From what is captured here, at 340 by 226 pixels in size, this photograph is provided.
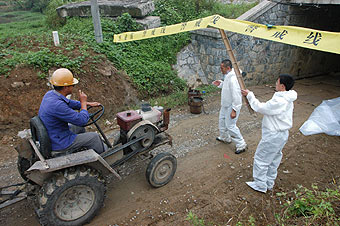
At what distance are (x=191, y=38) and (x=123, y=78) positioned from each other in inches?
165

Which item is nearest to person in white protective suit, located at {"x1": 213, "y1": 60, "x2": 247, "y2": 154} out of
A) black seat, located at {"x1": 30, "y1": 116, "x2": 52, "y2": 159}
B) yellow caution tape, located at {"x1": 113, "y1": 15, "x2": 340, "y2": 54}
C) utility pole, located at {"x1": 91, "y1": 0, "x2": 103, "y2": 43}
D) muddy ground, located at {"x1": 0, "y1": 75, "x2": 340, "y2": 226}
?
muddy ground, located at {"x1": 0, "y1": 75, "x2": 340, "y2": 226}

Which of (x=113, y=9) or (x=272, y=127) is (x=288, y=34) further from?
(x=113, y=9)

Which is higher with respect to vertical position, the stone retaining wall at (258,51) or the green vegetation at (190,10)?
the green vegetation at (190,10)

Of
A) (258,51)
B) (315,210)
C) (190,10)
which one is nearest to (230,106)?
(315,210)

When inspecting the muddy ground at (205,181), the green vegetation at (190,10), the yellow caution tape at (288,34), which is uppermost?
the green vegetation at (190,10)

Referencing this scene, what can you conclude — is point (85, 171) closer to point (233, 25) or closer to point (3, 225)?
point (3, 225)

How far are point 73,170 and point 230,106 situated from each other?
3446 millimetres

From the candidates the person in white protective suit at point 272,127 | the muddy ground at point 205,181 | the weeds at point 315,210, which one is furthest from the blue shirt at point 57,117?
the weeds at point 315,210

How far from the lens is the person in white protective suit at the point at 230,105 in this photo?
486cm

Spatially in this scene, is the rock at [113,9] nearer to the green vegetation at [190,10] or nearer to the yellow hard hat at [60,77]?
the green vegetation at [190,10]

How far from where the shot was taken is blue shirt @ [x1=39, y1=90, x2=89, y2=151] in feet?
10.1

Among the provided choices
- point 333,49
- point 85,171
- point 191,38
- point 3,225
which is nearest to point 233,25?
point 333,49

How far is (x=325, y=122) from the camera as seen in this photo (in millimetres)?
6035

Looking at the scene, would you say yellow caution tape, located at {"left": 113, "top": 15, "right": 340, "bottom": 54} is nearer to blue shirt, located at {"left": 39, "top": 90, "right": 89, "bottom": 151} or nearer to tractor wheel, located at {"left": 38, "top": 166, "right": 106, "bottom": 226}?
blue shirt, located at {"left": 39, "top": 90, "right": 89, "bottom": 151}
